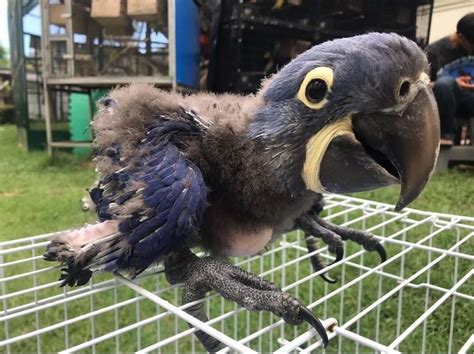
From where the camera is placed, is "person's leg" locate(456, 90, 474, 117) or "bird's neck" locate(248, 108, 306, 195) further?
"person's leg" locate(456, 90, 474, 117)

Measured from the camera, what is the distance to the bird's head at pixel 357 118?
426 mm

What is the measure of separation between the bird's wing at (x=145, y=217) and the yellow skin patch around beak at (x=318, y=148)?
0.11m

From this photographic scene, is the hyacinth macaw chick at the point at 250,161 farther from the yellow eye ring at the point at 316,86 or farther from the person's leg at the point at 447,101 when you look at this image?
the person's leg at the point at 447,101

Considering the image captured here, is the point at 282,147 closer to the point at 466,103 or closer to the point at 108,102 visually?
the point at 108,102

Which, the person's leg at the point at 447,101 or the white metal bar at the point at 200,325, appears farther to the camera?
the person's leg at the point at 447,101

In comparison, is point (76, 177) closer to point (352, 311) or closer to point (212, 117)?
point (352, 311)

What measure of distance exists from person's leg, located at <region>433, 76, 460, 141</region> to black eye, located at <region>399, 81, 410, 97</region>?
1.70 metres

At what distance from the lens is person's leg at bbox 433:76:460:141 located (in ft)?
6.61

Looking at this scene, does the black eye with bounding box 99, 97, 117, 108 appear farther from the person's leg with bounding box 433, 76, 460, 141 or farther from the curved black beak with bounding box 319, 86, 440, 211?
the person's leg with bounding box 433, 76, 460, 141

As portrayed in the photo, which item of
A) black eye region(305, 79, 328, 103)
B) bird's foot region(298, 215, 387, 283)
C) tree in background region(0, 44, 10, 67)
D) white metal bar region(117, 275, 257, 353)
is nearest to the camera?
white metal bar region(117, 275, 257, 353)

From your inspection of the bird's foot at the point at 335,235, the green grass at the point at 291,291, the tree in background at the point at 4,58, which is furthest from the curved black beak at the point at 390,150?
the tree in background at the point at 4,58

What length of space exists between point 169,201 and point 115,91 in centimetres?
23

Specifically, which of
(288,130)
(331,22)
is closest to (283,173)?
(288,130)

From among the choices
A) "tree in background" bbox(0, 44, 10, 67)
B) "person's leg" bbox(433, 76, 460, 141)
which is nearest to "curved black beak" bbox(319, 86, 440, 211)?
"person's leg" bbox(433, 76, 460, 141)
